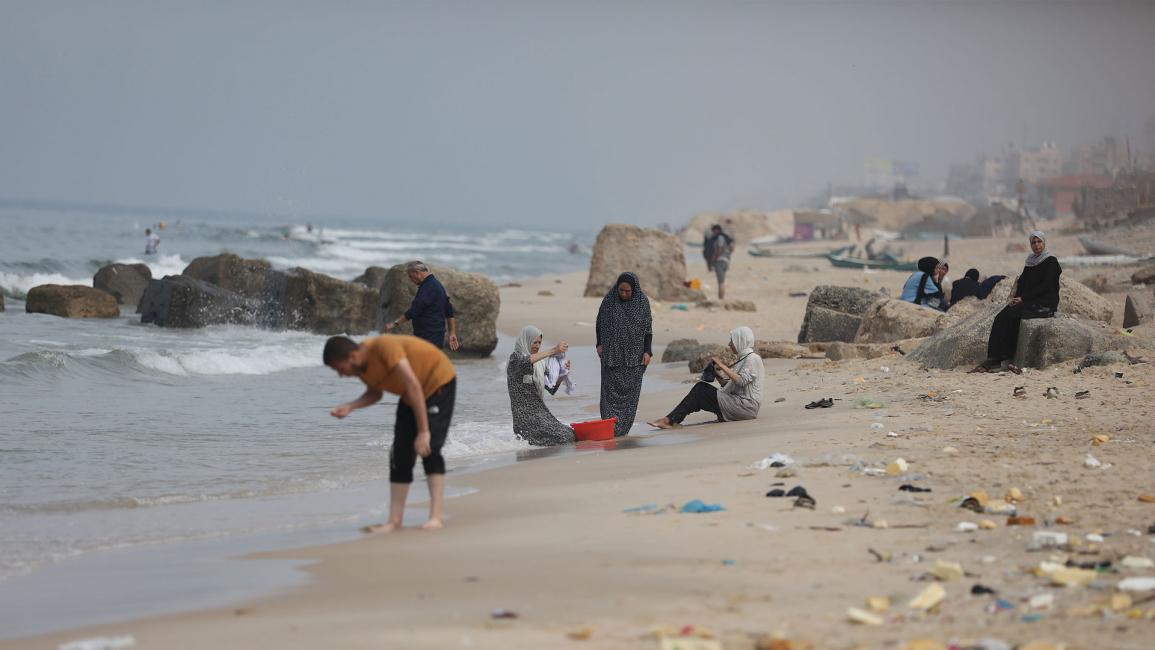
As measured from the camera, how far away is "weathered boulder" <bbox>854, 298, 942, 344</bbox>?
15148 millimetres

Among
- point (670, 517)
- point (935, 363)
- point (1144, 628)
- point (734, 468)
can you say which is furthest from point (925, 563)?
point (935, 363)

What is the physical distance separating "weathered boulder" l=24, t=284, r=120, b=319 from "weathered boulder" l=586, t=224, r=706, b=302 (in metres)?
10.6

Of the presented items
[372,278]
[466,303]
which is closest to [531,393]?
[466,303]

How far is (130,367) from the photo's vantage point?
16547 mm

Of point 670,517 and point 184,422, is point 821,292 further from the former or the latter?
point 670,517

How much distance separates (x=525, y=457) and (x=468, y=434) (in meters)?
1.55

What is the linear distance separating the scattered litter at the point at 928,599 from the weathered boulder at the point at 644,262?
21963mm

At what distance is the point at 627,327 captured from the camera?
1105 cm

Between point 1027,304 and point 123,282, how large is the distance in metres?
22.3

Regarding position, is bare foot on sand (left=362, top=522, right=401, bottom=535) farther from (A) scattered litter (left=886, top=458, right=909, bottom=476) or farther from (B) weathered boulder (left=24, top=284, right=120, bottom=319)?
(B) weathered boulder (left=24, top=284, right=120, bottom=319)

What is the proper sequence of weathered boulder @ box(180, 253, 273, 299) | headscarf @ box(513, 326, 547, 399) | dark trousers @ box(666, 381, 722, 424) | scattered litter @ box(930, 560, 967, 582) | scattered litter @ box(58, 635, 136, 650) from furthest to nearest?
weathered boulder @ box(180, 253, 273, 299)
dark trousers @ box(666, 381, 722, 424)
headscarf @ box(513, 326, 547, 399)
scattered litter @ box(930, 560, 967, 582)
scattered litter @ box(58, 635, 136, 650)

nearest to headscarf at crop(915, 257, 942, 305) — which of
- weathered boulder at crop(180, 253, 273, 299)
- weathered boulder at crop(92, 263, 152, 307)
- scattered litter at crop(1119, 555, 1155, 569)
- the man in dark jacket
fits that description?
the man in dark jacket

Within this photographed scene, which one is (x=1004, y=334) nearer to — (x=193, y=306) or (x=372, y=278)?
(x=193, y=306)

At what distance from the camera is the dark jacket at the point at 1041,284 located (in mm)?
11750
